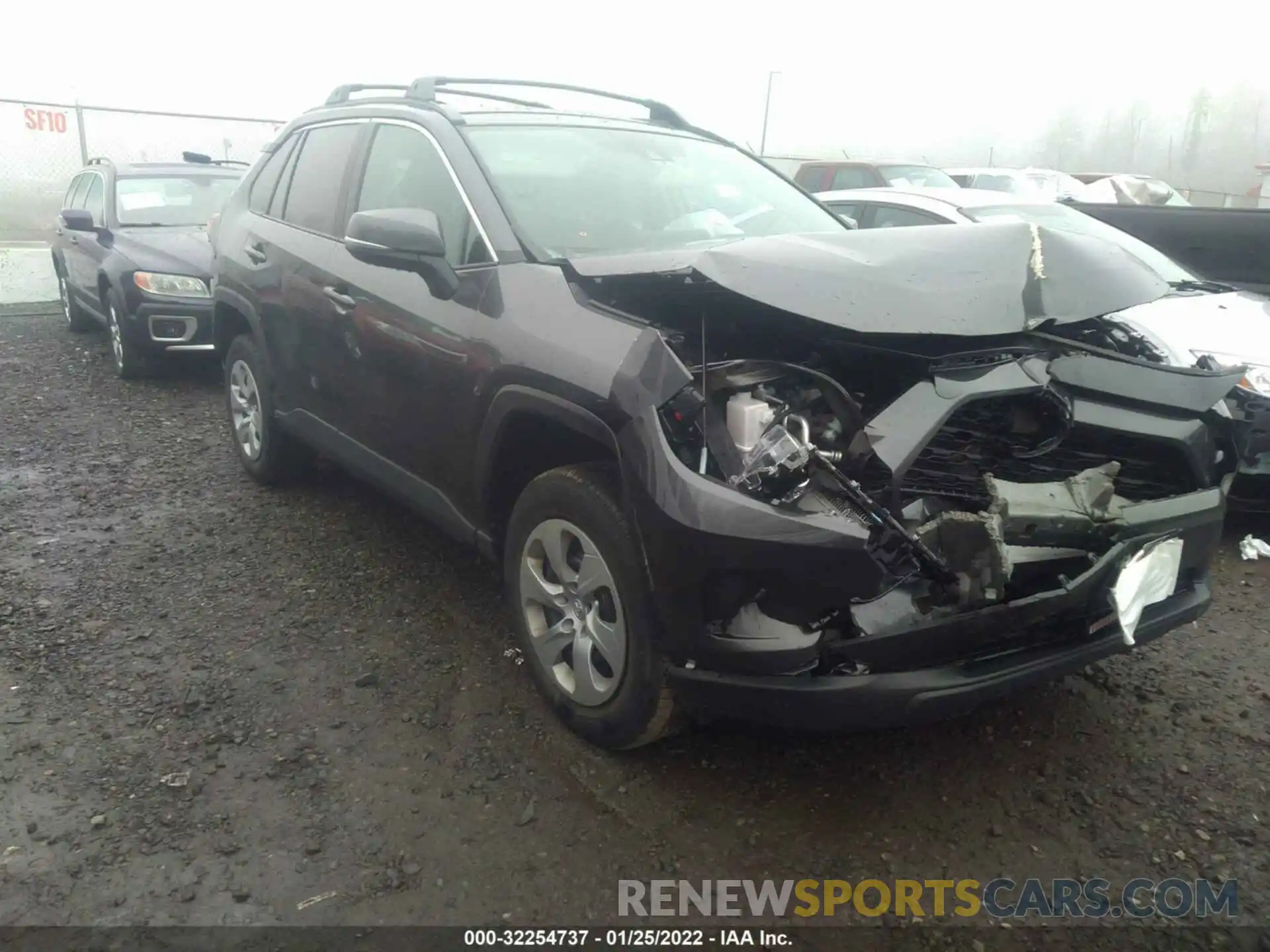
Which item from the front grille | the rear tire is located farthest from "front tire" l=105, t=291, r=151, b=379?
the front grille

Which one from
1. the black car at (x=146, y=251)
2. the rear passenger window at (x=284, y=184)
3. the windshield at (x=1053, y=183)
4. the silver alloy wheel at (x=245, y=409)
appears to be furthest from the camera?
the windshield at (x=1053, y=183)

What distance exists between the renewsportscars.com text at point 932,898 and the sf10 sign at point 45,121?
1280 cm

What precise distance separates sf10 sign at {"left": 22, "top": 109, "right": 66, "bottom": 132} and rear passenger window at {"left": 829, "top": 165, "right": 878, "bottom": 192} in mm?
9806

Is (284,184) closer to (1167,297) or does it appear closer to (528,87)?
(528,87)

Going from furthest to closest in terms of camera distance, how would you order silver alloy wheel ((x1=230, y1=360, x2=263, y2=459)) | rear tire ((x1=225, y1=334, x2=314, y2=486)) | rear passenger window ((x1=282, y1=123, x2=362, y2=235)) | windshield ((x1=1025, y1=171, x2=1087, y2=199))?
windshield ((x1=1025, y1=171, x2=1087, y2=199)) < silver alloy wheel ((x1=230, y1=360, x2=263, y2=459)) < rear tire ((x1=225, y1=334, x2=314, y2=486)) < rear passenger window ((x1=282, y1=123, x2=362, y2=235))

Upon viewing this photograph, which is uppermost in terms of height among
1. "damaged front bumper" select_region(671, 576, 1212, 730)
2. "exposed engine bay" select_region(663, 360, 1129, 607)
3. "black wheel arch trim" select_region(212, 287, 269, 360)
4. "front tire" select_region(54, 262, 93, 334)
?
"exposed engine bay" select_region(663, 360, 1129, 607)

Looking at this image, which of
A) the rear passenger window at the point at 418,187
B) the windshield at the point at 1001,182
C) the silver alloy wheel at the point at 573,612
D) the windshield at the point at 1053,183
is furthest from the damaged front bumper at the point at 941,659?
the windshield at the point at 1053,183

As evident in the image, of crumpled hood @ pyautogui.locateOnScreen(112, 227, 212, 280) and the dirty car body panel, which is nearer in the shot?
the dirty car body panel

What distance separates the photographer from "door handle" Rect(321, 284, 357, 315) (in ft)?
12.1

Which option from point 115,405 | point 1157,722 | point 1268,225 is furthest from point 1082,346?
point 115,405

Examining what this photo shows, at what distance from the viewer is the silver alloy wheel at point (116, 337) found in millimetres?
7496

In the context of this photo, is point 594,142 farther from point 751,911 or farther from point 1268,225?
point 1268,225

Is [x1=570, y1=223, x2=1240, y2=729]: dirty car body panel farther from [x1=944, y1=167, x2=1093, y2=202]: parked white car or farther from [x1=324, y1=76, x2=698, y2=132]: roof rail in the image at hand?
[x1=944, y1=167, x2=1093, y2=202]: parked white car

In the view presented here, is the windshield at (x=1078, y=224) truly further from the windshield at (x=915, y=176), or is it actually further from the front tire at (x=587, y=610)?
the windshield at (x=915, y=176)
